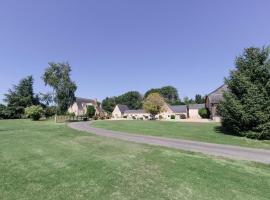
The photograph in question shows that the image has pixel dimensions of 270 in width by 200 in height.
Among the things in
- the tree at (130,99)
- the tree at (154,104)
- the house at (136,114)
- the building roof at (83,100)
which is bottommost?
the house at (136,114)

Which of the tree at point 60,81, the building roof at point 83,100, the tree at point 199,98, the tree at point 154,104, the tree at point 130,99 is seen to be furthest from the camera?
→ the tree at point 130,99

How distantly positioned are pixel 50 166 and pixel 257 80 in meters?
21.1

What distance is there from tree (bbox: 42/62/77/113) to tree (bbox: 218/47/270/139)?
37951 millimetres

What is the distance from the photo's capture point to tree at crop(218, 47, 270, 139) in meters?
20.2

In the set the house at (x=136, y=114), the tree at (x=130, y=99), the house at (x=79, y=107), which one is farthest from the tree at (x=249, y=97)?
the tree at (x=130, y=99)

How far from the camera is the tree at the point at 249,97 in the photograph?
20203mm

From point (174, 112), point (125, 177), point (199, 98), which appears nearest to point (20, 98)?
point (174, 112)

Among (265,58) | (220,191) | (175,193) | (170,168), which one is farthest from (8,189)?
(265,58)

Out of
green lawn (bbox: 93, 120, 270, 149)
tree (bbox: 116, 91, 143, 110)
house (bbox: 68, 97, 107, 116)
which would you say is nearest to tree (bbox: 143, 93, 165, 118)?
house (bbox: 68, 97, 107, 116)

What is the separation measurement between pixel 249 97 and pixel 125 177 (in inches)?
700

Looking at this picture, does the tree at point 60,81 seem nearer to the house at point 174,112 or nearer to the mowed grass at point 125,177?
the house at point 174,112

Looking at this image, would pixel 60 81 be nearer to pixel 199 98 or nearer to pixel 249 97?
pixel 249 97

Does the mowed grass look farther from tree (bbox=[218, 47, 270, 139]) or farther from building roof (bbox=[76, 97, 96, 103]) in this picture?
building roof (bbox=[76, 97, 96, 103])

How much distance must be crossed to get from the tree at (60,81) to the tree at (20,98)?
26.0 metres
